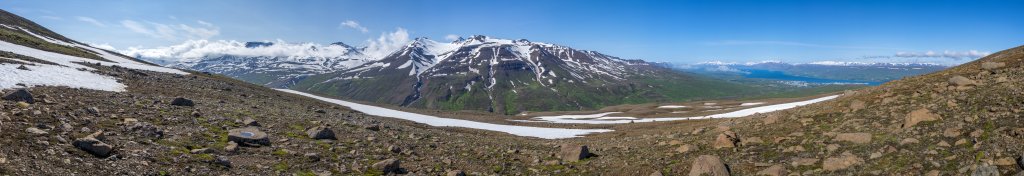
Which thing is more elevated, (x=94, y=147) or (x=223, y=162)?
(x=94, y=147)

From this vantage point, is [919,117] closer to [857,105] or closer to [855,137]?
[855,137]

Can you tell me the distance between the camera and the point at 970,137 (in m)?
13.4

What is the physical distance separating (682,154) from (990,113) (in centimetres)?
960

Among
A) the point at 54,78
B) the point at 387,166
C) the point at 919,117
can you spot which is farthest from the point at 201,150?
the point at 54,78

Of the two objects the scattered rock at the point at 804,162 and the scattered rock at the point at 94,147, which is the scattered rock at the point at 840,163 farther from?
the scattered rock at the point at 94,147

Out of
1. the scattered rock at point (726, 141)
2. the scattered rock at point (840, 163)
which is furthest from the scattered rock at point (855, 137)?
the scattered rock at point (726, 141)

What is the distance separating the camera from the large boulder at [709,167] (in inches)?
578

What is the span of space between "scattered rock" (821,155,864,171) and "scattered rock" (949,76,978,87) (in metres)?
9.88

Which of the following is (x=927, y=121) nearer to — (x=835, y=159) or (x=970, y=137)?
(x=970, y=137)

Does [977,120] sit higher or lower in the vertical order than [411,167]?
higher

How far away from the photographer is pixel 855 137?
51.5 feet

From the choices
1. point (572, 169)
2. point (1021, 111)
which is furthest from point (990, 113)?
point (572, 169)

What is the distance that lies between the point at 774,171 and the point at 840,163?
5.78 ft

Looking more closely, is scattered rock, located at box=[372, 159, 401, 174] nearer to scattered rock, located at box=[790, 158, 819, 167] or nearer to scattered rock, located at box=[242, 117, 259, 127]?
scattered rock, located at box=[242, 117, 259, 127]
